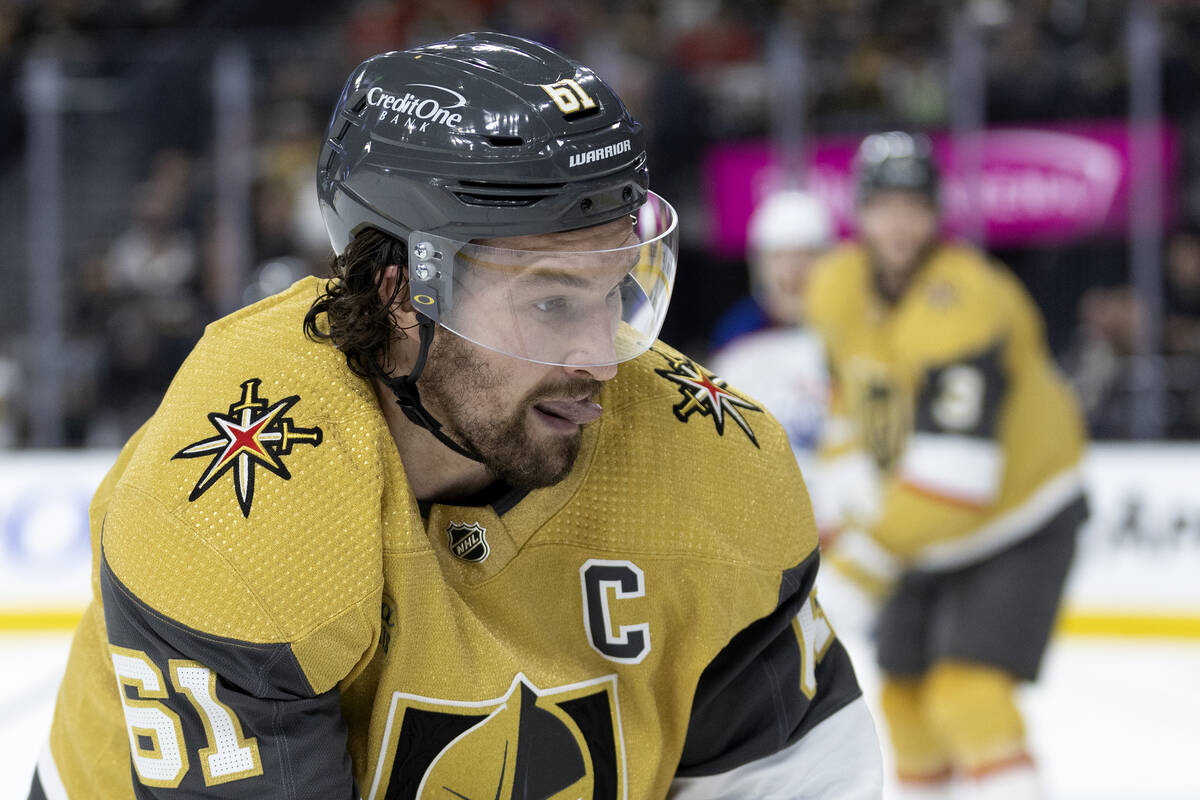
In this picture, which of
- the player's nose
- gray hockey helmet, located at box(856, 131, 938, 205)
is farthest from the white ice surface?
the player's nose

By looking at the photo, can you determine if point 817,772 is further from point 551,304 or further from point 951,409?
point 951,409

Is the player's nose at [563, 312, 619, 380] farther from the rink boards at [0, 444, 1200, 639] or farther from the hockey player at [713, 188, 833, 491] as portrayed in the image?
the rink boards at [0, 444, 1200, 639]

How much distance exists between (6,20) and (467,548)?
668cm

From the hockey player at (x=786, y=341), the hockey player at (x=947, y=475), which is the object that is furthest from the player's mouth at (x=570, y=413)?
the hockey player at (x=786, y=341)

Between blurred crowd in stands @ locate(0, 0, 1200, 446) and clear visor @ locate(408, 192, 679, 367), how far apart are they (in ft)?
13.2

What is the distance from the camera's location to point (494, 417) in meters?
1.28

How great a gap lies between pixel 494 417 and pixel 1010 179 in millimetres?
4618

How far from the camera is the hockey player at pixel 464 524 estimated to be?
1.11 m

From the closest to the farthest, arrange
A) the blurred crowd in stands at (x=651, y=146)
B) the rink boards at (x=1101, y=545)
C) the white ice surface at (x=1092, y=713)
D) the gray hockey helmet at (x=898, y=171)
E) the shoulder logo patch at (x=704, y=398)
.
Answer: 1. the shoulder logo patch at (x=704, y=398)
2. the gray hockey helmet at (x=898, y=171)
3. the white ice surface at (x=1092, y=713)
4. the rink boards at (x=1101, y=545)
5. the blurred crowd in stands at (x=651, y=146)

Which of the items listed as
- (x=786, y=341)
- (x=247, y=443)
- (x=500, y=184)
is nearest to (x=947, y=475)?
(x=786, y=341)

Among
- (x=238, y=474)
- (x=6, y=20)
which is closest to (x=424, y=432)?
(x=238, y=474)

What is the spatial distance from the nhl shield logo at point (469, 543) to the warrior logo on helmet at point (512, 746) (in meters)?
0.11

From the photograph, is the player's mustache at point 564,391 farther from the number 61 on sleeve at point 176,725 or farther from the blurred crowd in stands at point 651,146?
the blurred crowd in stands at point 651,146

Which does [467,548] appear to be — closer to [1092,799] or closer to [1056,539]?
[1056,539]
